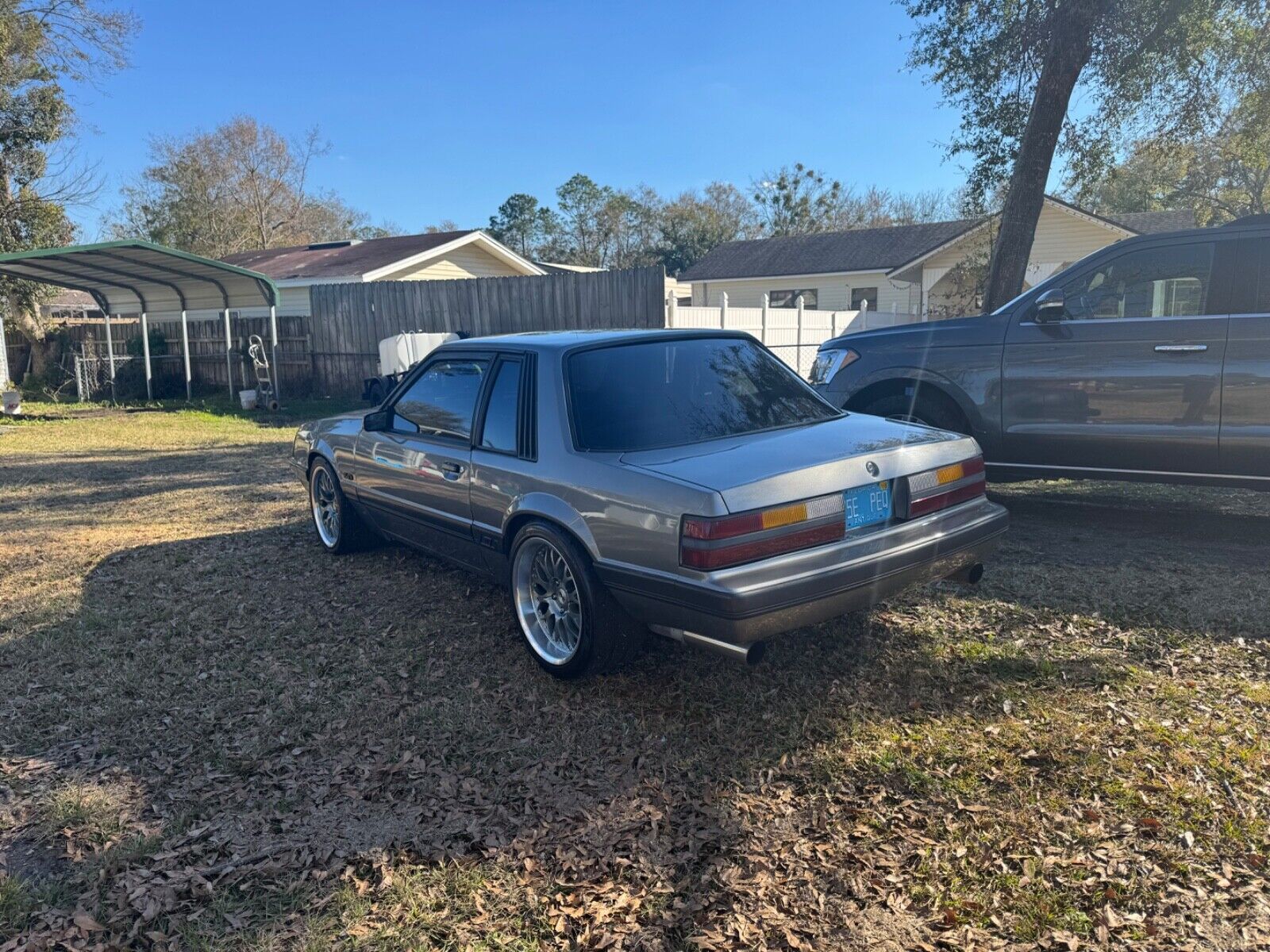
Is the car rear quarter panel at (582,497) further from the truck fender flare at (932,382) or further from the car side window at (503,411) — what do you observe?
the truck fender flare at (932,382)

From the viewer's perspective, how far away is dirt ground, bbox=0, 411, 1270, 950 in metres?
2.66

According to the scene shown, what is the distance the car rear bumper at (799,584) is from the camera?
3.37 metres

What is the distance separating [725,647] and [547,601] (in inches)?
44.3

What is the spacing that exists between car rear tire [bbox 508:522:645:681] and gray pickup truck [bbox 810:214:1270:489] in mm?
3609

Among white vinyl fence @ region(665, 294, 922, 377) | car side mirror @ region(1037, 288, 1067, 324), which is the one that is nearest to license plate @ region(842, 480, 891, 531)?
car side mirror @ region(1037, 288, 1067, 324)

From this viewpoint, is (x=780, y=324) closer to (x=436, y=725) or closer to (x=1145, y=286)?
(x=1145, y=286)

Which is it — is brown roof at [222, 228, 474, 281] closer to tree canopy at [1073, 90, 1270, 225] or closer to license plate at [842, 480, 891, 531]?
tree canopy at [1073, 90, 1270, 225]

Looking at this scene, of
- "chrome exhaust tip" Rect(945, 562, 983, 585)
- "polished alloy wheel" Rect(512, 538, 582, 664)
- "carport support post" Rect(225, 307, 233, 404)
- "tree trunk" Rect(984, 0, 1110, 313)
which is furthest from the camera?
"carport support post" Rect(225, 307, 233, 404)

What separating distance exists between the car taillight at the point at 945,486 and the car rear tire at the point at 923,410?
7.44 ft

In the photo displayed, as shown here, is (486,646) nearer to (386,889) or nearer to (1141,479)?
(386,889)

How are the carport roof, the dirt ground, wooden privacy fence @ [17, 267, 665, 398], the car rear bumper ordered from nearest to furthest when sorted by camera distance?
the dirt ground, the car rear bumper, wooden privacy fence @ [17, 267, 665, 398], the carport roof

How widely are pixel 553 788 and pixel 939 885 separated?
54.2 inches

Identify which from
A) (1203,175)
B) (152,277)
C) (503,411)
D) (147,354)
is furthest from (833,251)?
(503,411)

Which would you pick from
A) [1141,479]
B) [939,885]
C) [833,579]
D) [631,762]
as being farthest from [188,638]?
[1141,479]
